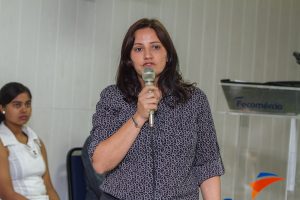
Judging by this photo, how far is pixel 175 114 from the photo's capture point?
187cm

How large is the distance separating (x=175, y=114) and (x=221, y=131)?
137 inches

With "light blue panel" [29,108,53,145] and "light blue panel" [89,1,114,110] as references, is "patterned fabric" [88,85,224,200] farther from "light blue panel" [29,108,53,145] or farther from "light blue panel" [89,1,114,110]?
"light blue panel" [89,1,114,110]

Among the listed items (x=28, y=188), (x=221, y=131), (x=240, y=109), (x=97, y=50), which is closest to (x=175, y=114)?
(x=240, y=109)

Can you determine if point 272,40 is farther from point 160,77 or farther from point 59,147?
point 160,77

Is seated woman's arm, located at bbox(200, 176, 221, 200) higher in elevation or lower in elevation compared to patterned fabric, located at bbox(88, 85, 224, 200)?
lower

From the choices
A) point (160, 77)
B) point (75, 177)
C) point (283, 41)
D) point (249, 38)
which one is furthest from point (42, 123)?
point (283, 41)

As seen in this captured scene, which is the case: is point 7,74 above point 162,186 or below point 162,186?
above

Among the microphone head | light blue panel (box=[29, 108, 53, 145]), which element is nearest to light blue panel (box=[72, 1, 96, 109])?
light blue panel (box=[29, 108, 53, 145])

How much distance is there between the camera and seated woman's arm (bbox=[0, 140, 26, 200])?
3354mm

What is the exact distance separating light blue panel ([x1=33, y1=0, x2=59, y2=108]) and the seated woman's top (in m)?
0.30

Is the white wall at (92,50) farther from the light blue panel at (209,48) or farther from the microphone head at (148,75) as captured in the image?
the microphone head at (148,75)

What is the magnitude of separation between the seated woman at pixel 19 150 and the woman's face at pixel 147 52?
6.07 ft

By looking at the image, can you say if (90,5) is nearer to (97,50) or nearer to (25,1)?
(97,50)

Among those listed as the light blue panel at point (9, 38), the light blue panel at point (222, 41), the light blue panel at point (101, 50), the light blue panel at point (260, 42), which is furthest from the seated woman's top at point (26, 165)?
the light blue panel at point (260, 42)
